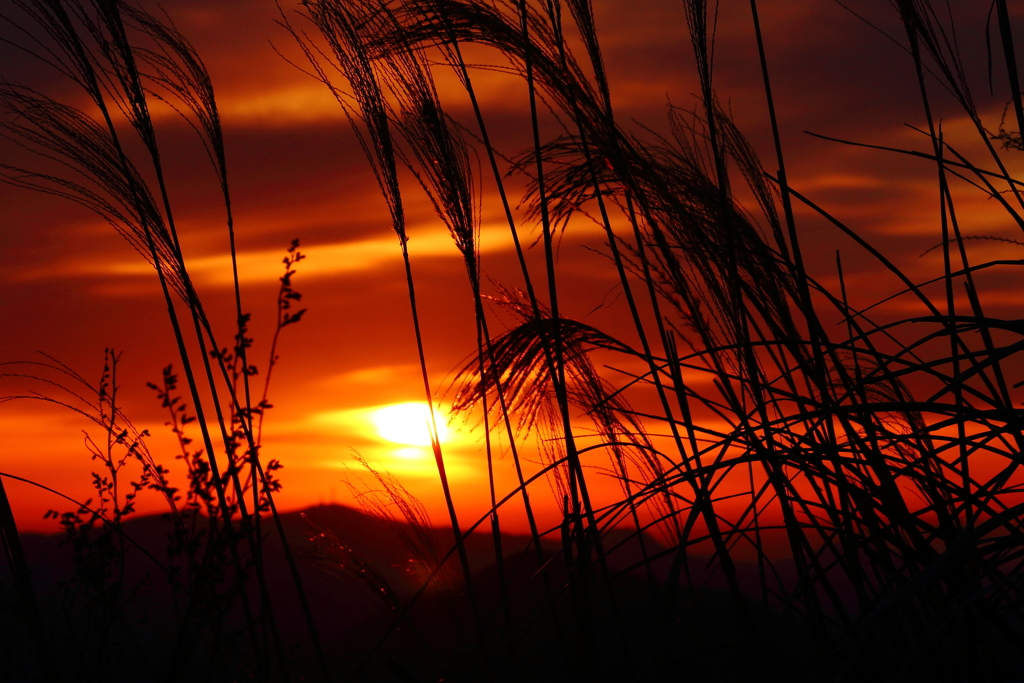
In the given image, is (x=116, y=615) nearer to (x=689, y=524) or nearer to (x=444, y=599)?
(x=444, y=599)

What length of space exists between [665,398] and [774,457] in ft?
3.25

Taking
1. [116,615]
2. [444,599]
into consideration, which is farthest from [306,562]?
[116,615]

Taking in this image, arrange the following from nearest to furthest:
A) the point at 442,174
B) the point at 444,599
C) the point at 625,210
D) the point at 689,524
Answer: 1. the point at 689,524
2. the point at 625,210
3. the point at 442,174
4. the point at 444,599

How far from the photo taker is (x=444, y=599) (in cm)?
258

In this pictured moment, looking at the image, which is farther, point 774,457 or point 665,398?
point 665,398

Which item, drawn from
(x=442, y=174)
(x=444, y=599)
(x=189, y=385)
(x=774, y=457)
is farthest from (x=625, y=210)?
(x=444, y=599)

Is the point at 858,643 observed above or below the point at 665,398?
below

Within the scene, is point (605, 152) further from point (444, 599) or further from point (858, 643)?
point (444, 599)

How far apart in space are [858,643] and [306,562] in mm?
2125

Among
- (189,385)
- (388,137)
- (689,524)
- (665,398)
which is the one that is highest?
(388,137)

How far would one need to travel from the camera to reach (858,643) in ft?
3.04

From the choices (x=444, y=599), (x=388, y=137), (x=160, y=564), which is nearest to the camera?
(x=160, y=564)

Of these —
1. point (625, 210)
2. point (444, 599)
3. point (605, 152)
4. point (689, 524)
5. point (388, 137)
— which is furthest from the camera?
point (444, 599)

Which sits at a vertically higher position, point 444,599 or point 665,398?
point 665,398
